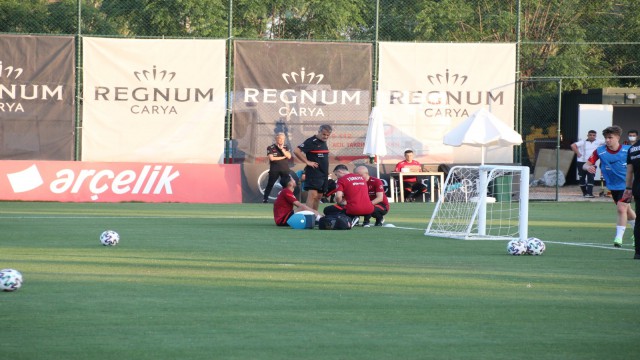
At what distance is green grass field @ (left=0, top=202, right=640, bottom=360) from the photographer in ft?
24.4

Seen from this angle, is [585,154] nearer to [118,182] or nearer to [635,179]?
[118,182]

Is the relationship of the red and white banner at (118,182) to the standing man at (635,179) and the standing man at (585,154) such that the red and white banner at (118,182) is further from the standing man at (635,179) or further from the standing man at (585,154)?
the standing man at (635,179)

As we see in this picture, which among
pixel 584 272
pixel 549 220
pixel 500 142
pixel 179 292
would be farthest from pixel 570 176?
pixel 179 292

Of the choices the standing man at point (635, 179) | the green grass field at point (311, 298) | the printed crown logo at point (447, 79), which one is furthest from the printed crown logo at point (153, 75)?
the standing man at point (635, 179)

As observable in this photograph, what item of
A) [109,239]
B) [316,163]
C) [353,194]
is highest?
[316,163]

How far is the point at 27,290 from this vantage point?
10.1 m

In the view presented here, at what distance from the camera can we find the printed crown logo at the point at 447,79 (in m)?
30.2

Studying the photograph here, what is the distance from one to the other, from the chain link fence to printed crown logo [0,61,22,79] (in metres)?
12.2

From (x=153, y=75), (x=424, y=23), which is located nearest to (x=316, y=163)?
(x=153, y=75)

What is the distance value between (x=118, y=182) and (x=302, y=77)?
19.3 ft

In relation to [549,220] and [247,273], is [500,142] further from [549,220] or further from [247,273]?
[247,273]

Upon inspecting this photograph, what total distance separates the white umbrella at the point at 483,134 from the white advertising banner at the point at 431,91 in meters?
11.3

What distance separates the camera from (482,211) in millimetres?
17828

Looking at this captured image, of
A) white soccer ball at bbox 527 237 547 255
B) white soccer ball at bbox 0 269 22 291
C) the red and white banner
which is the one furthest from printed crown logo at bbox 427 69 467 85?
white soccer ball at bbox 0 269 22 291
